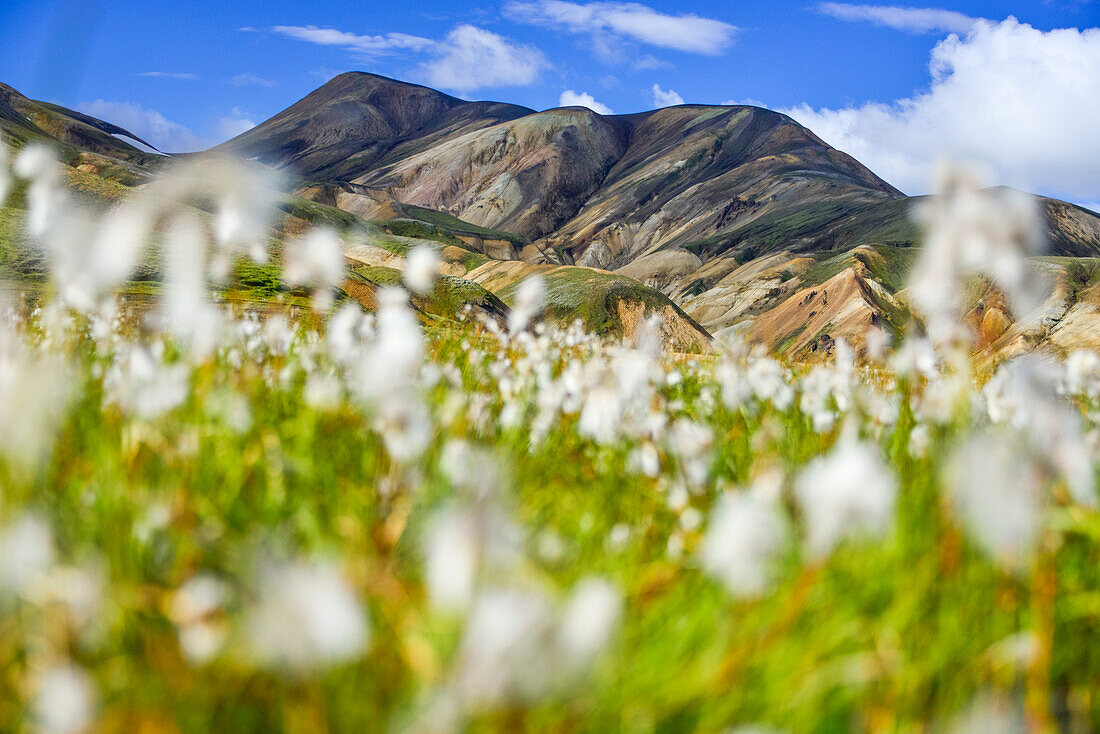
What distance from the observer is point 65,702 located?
99 centimetres

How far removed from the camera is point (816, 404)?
12.3 ft

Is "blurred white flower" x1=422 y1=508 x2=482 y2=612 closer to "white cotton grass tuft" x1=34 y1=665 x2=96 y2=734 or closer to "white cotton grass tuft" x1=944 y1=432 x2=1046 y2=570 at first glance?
"white cotton grass tuft" x1=34 y1=665 x2=96 y2=734

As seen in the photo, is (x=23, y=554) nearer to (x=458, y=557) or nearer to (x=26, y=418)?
(x=26, y=418)

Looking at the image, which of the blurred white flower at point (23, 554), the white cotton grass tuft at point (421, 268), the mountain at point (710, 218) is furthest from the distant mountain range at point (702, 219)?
the blurred white flower at point (23, 554)

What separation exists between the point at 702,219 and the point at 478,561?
172398 mm

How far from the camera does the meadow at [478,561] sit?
4.00 ft

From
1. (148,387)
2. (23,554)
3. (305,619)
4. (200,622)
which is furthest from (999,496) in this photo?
(148,387)

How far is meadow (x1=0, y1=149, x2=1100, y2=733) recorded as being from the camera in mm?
1220

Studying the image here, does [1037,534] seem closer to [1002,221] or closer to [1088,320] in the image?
[1002,221]

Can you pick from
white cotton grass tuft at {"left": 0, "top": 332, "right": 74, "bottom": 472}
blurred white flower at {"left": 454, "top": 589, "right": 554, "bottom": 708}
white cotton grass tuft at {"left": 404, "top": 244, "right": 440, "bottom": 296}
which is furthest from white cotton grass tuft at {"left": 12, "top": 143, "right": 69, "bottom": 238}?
blurred white flower at {"left": 454, "top": 589, "right": 554, "bottom": 708}

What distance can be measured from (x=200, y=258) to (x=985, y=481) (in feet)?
6.26

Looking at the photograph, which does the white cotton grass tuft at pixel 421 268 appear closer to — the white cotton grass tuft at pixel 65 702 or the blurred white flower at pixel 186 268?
the blurred white flower at pixel 186 268

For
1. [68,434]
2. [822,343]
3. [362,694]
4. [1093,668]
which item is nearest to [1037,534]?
[1093,668]

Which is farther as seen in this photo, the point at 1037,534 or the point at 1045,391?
the point at 1045,391
